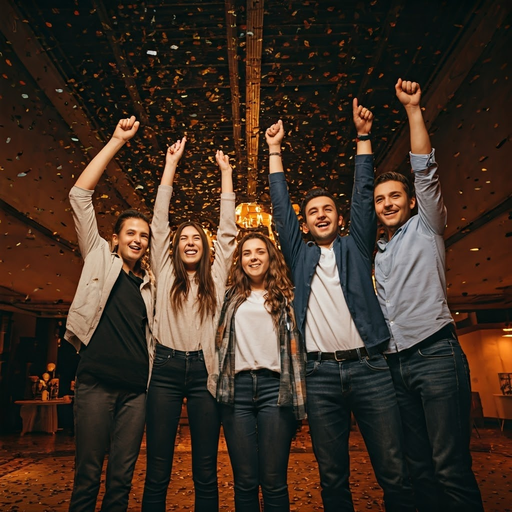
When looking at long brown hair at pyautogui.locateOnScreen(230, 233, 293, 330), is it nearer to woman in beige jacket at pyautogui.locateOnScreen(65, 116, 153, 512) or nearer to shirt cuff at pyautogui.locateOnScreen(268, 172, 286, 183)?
shirt cuff at pyautogui.locateOnScreen(268, 172, 286, 183)

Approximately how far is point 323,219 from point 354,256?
0.75 ft

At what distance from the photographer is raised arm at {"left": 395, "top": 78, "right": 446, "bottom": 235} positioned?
1.84 metres

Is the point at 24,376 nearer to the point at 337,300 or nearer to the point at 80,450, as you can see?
the point at 80,450

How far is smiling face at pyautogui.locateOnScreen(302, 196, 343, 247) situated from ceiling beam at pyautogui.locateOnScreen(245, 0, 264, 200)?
6.56 feet

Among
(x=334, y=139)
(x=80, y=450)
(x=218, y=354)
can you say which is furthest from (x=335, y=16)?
(x=80, y=450)

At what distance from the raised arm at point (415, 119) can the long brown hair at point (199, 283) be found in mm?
1083

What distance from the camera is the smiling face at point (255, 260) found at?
2.11m

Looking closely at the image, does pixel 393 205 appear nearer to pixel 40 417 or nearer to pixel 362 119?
pixel 362 119

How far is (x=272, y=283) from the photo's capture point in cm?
210

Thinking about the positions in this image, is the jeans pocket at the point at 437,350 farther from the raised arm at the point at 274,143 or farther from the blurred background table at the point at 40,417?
the blurred background table at the point at 40,417

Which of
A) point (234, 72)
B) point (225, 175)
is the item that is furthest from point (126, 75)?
point (225, 175)

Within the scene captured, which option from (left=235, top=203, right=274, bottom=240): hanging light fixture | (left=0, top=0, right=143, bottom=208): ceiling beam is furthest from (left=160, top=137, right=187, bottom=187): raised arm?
(left=235, top=203, right=274, bottom=240): hanging light fixture

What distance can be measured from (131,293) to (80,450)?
2.26 ft

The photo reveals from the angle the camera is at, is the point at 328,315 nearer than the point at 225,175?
Yes
